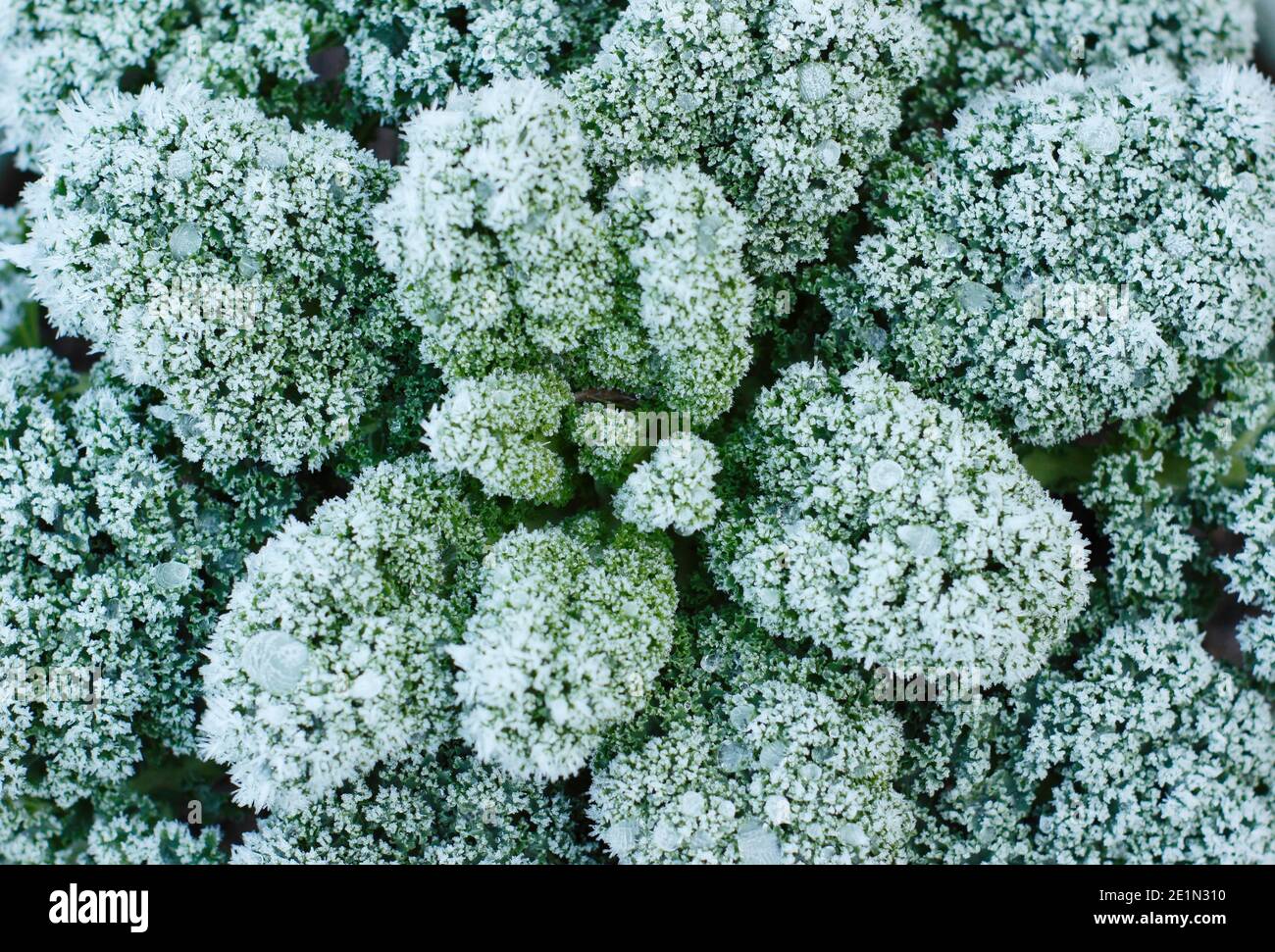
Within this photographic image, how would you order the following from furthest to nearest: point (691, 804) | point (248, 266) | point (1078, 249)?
point (1078, 249)
point (248, 266)
point (691, 804)

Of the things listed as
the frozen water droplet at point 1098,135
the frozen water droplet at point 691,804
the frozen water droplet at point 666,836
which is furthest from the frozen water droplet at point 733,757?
the frozen water droplet at point 1098,135

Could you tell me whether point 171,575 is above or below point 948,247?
below

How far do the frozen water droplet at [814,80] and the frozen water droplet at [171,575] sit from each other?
8.07 feet

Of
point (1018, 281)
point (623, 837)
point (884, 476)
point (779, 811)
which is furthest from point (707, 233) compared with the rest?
point (623, 837)

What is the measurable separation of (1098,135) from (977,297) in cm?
60

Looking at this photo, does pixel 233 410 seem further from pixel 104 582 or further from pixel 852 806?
pixel 852 806

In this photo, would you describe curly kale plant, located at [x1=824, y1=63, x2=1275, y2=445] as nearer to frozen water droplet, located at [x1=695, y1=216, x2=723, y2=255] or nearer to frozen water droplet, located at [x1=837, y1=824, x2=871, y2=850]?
frozen water droplet, located at [x1=695, y1=216, x2=723, y2=255]

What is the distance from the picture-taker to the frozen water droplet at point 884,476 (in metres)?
3.13

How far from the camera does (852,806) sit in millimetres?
3191

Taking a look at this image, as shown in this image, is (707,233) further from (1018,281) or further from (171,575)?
(171,575)

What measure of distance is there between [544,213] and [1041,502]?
1715mm

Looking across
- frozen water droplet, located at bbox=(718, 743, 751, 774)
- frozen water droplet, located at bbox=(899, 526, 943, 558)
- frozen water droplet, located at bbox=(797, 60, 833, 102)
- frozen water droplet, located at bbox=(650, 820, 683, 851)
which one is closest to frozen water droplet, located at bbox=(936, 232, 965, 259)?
frozen water droplet, located at bbox=(797, 60, 833, 102)

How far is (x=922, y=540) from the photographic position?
308 centimetres

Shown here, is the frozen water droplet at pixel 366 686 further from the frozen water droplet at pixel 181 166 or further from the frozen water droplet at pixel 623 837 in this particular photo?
the frozen water droplet at pixel 181 166
